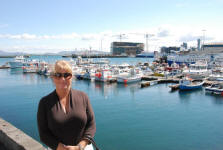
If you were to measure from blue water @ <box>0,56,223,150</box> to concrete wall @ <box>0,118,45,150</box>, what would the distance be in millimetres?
2478

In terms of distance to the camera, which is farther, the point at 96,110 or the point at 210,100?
the point at 210,100

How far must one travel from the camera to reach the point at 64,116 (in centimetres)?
180

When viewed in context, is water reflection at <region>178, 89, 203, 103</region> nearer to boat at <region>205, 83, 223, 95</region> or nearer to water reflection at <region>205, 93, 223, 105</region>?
boat at <region>205, 83, 223, 95</region>

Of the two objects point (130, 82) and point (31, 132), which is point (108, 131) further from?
point (130, 82)

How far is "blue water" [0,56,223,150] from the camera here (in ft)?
31.0

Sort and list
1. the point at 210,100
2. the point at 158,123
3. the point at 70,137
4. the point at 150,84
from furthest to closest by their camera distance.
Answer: the point at 150,84
the point at 210,100
the point at 158,123
the point at 70,137

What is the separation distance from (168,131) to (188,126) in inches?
69.0

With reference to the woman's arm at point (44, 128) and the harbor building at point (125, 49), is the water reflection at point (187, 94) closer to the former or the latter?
the woman's arm at point (44, 128)

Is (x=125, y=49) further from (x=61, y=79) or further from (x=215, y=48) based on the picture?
(x=61, y=79)

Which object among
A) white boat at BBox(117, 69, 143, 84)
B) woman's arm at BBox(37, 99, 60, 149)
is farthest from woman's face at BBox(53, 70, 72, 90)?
white boat at BBox(117, 69, 143, 84)

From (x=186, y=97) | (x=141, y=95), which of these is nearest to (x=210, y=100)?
(x=186, y=97)

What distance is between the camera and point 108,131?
10.9 metres

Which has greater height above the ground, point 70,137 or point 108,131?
point 70,137

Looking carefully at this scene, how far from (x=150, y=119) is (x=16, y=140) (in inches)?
421
